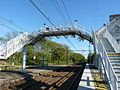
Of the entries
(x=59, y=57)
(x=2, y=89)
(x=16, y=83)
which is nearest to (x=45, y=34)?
(x=16, y=83)

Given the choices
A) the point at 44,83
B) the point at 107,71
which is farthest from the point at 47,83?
the point at 107,71

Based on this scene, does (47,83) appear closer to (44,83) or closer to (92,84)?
A: (44,83)

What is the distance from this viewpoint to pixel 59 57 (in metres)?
68.8

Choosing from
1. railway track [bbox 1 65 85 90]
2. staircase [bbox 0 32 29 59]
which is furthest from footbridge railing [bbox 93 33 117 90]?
staircase [bbox 0 32 29 59]

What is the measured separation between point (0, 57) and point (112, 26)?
53.6ft

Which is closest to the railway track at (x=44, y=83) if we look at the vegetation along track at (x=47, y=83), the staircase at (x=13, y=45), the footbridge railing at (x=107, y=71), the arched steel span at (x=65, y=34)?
the vegetation along track at (x=47, y=83)

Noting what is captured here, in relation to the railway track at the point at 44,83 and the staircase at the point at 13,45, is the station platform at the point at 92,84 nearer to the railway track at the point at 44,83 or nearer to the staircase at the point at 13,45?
the railway track at the point at 44,83

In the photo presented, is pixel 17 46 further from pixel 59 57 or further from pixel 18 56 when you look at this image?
pixel 59 57

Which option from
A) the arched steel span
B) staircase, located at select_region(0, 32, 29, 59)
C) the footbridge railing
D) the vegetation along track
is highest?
the arched steel span

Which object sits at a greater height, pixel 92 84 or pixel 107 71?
pixel 107 71

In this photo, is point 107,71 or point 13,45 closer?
point 107,71

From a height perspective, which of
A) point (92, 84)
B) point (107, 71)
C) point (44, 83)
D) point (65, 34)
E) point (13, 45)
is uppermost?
point (65, 34)

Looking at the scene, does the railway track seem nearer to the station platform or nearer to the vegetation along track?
the vegetation along track

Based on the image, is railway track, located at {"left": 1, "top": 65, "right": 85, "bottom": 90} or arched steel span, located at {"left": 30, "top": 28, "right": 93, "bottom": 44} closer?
railway track, located at {"left": 1, "top": 65, "right": 85, "bottom": 90}
